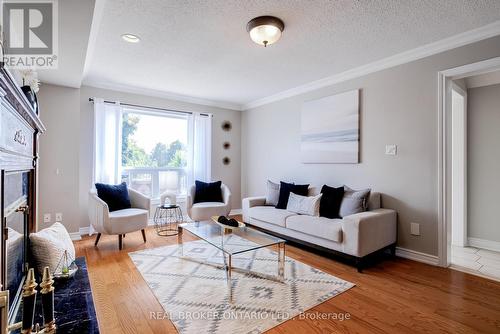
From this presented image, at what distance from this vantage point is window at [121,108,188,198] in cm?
451

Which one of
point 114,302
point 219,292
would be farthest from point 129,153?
point 219,292

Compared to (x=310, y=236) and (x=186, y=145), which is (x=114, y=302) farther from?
(x=186, y=145)

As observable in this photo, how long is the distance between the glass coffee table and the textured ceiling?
2051 millimetres

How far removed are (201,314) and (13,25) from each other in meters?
2.70

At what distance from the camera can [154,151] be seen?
475 cm

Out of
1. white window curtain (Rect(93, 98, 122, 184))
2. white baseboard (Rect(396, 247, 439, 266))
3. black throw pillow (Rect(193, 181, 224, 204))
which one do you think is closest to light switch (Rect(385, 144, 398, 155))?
white baseboard (Rect(396, 247, 439, 266))

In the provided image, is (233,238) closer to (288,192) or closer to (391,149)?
(288,192)

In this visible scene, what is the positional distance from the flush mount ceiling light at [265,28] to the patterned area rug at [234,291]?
2286mm

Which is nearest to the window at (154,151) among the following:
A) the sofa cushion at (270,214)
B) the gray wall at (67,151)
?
the gray wall at (67,151)

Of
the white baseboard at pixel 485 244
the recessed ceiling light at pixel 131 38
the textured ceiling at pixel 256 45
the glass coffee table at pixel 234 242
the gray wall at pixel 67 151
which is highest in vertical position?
the textured ceiling at pixel 256 45

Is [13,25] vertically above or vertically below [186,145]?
above

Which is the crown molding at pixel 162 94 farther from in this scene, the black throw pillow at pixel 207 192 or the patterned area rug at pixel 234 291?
the patterned area rug at pixel 234 291

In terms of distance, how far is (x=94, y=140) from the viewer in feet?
13.2

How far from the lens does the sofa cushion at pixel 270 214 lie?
3.54 m
